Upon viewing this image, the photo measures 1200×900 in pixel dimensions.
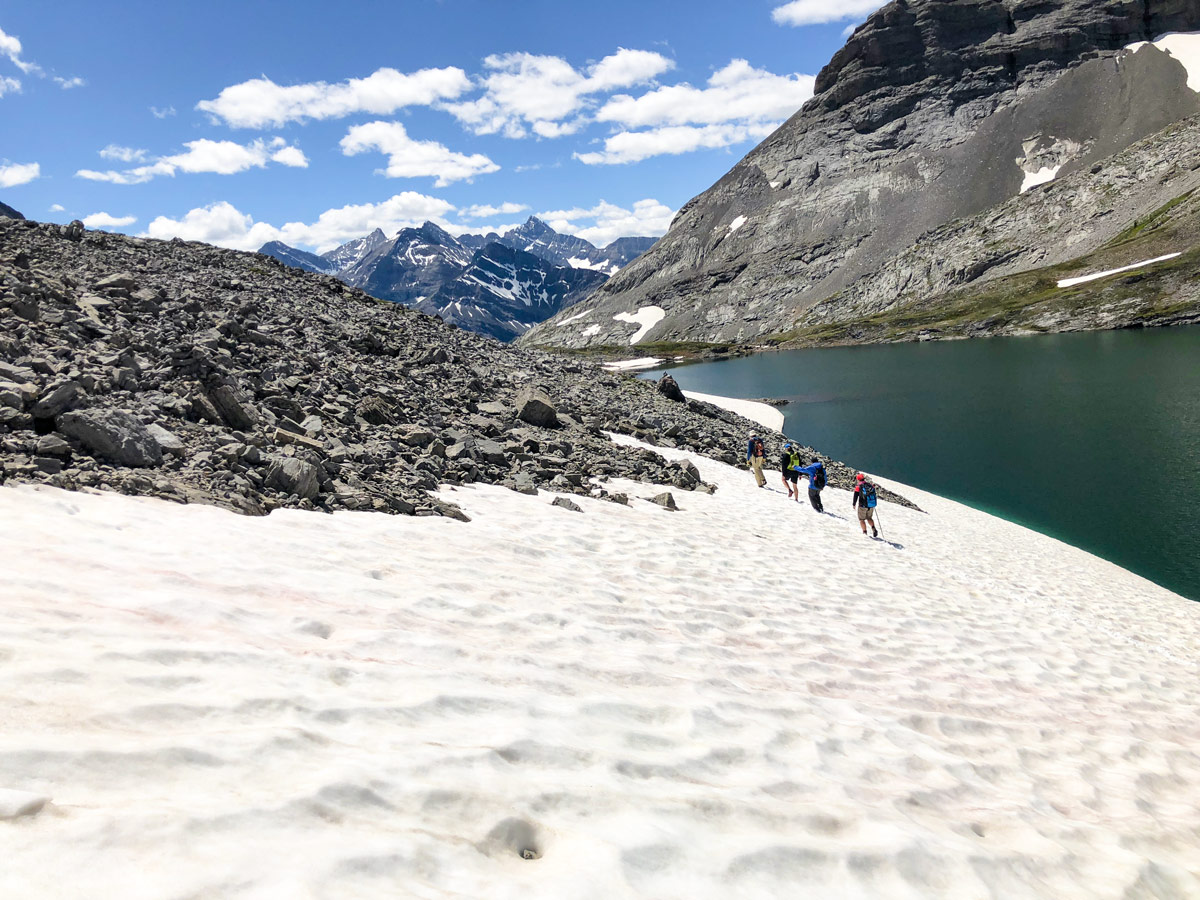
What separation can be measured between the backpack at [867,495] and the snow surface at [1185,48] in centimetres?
22613

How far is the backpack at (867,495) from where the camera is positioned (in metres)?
22.4

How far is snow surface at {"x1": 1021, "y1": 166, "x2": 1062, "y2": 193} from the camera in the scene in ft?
592

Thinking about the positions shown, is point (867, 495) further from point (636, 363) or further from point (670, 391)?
point (636, 363)

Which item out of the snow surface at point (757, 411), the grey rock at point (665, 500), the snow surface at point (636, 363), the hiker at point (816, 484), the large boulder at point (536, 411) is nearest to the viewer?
the grey rock at point (665, 500)

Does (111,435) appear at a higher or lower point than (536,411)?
higher

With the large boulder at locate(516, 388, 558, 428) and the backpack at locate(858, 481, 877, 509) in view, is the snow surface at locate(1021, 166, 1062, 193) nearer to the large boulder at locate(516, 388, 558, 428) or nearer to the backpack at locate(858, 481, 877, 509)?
the backpack at locate(858, 481, 877, 509)

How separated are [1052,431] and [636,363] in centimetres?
12965

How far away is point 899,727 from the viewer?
823 centimetres

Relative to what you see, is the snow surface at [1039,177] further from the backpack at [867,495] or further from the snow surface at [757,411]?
the backpack at [867,495]

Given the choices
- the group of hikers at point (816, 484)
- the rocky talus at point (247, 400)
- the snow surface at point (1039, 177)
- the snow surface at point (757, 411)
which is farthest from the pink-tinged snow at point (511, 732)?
the snow surface at point (1039, 177)

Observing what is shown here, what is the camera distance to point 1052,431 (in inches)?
1912

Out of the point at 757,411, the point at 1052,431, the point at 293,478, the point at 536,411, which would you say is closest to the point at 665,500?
the point at 536,411

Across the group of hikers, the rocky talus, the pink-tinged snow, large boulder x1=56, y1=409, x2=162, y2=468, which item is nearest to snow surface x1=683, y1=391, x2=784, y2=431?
the rocky talus

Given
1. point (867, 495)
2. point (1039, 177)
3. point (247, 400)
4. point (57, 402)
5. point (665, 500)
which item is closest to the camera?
point (57, 402)
